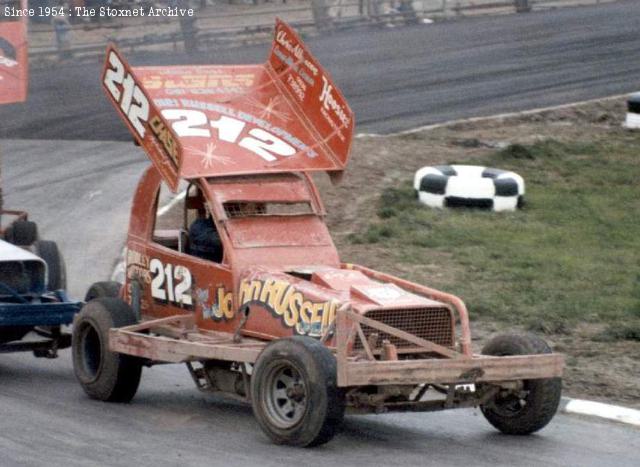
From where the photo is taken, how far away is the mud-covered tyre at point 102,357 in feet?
29.6

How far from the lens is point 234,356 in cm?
821

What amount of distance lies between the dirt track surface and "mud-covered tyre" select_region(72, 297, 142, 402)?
1114 centimetres

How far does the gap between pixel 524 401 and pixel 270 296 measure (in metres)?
1.59

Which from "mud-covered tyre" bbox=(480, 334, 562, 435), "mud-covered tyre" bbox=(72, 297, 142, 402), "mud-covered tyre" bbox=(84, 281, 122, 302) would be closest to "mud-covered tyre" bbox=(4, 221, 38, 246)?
"mud-covered tyre" bbox=(84, 281, 122, 302)

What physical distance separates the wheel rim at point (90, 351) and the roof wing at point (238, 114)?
3.86 ft

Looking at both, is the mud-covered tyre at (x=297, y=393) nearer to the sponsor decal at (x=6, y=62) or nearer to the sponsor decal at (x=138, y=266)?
the sponsor decal at (x=138, y=266)

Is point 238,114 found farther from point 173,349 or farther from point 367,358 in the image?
point 367,358

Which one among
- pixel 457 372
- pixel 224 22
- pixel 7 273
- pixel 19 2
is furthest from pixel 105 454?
pixel 224 22

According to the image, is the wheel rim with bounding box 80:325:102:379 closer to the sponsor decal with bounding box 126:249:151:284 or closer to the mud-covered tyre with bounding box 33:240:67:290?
the sponsor decal with bounding box 126:249:151:284

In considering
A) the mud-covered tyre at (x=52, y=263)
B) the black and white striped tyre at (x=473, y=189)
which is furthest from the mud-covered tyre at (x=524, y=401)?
the black and white striped tyre at (x=473, y=189)

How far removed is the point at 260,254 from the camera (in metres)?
8.79

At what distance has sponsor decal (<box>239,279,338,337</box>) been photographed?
8.07m

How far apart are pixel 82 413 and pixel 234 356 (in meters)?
1.21

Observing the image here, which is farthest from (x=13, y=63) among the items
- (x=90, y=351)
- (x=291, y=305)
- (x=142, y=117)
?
(x=291, y=305)
